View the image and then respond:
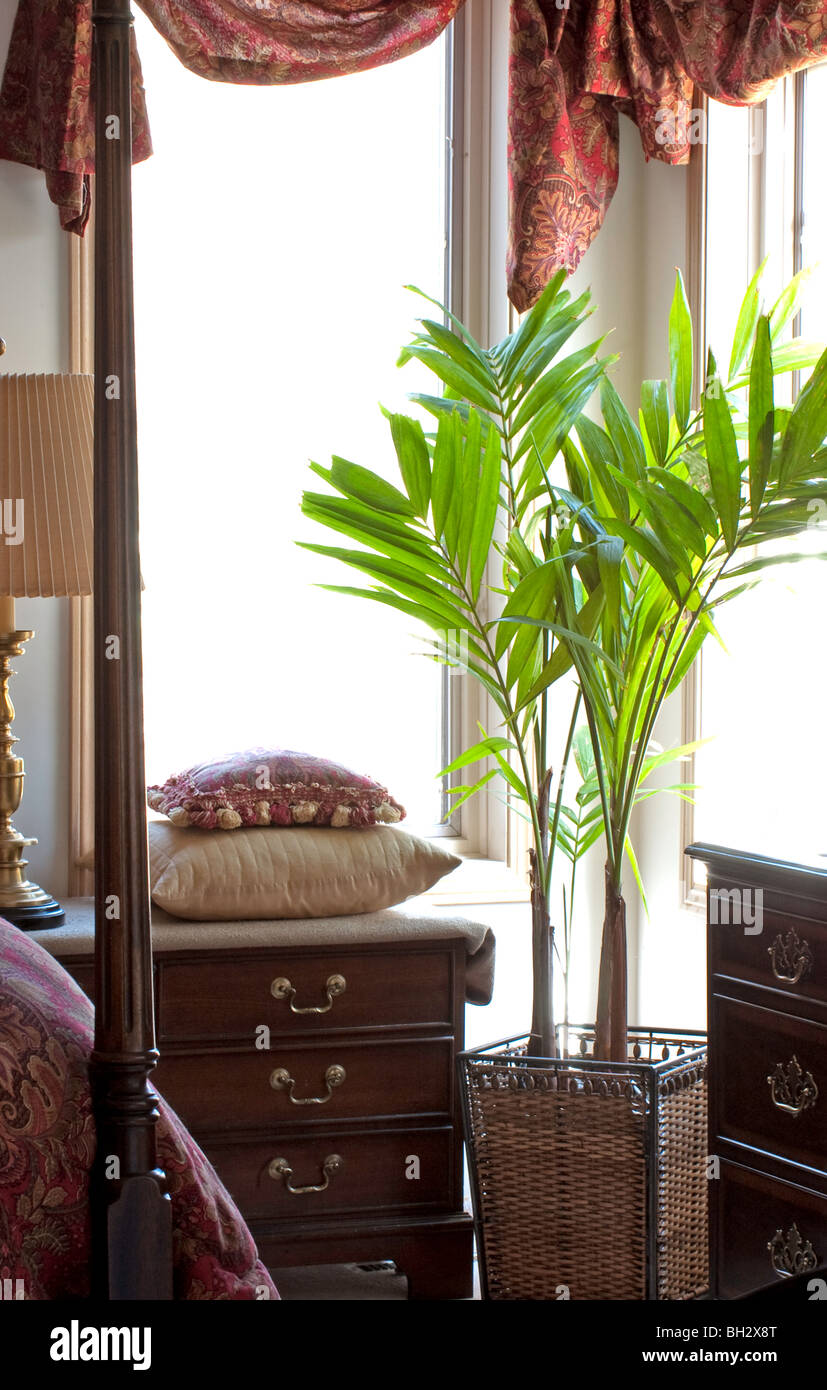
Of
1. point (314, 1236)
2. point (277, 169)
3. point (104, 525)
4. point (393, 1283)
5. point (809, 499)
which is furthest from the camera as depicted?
point (277, 169)

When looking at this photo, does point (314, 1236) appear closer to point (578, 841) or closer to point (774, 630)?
point (578, 841)

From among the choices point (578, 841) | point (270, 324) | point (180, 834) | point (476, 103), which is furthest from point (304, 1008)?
point (476, 103)

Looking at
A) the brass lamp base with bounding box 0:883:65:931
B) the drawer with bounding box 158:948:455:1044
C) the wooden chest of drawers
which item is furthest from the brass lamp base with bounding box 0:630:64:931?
the drawer with bounding box 158:948:455:1044

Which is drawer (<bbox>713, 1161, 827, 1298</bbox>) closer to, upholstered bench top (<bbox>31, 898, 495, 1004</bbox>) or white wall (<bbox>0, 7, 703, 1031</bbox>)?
upholstered bench top (<bbox>31, 898, 495, 1004</bbox>)

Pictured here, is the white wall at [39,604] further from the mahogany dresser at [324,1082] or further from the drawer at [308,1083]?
the drawer at [308,1083]

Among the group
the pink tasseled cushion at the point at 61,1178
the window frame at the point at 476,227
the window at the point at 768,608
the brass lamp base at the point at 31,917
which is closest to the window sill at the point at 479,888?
the window frame at the point at 476,227

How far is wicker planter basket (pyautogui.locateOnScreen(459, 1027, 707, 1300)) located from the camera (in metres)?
1.94

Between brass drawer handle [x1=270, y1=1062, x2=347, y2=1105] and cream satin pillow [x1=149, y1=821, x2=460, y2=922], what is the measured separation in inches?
9.3

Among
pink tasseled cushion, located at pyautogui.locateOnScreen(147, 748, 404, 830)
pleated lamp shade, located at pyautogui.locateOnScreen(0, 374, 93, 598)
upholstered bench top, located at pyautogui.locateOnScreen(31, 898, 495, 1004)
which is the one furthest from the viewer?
pink tasseled cushion, located at pyautogui.locateOnScreen(147, 748, 404, 830)

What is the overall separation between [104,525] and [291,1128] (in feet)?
4.21

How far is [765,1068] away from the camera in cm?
173

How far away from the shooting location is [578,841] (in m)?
2.23

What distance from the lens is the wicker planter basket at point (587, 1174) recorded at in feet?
6.38

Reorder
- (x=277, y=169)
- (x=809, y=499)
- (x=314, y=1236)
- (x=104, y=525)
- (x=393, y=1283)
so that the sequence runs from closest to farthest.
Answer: (x=104, y=525) → (x=809, y=499) → (x=314, y=1236) → (x=393, y=1283) → (x=277, y=169)
